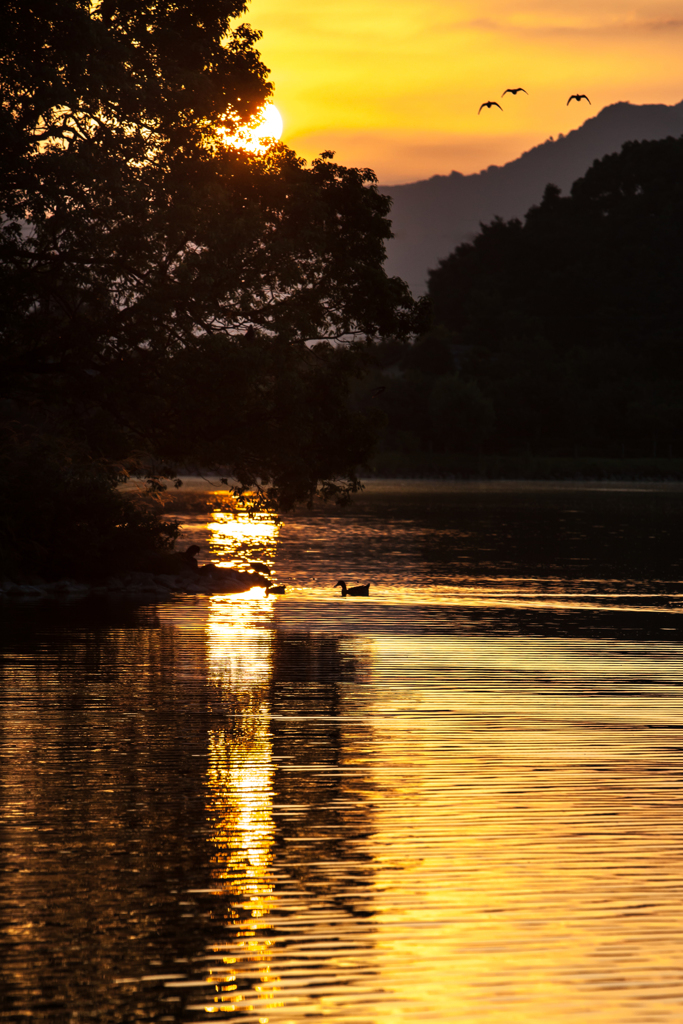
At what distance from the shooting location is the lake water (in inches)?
247

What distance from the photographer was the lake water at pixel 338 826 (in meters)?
6.27

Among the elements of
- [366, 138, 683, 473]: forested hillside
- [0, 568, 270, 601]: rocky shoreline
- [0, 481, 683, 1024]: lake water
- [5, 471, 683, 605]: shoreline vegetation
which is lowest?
[0, 481, 683, 1024]: lake water

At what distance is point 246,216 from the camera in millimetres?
30391

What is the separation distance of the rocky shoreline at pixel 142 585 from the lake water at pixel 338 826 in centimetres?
498

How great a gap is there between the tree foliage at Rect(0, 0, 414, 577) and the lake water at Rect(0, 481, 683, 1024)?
8912mm

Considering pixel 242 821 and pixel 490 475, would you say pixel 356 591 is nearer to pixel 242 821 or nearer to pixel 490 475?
pixel 242 821

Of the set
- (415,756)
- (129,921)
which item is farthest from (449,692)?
(129,921)

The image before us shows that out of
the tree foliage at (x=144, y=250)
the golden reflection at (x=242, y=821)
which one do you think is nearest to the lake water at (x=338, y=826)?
the golden reflection at (x=242, y=821)

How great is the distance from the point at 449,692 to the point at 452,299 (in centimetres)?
15347

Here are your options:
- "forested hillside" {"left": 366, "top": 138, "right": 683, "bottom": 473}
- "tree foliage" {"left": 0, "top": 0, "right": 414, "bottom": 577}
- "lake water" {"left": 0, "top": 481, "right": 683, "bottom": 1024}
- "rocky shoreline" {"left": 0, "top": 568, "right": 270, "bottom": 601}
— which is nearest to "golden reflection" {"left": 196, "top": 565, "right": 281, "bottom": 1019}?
"lake water" {"left": 0, "top": 481, "right": 683, "bottom": 1024}

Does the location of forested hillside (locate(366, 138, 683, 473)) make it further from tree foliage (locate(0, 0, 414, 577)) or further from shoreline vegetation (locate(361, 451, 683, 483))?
tree foliage (locate(0, 0, 414, 577))

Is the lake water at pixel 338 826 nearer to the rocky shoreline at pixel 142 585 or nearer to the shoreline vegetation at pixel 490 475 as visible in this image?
the rocky shoreline at pixel 142 585

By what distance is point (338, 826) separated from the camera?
353 inches

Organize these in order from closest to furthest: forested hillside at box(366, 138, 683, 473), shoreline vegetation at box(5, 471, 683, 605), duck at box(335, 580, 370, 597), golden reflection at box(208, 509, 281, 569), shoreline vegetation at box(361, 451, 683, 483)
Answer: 1. duck at box(335, 580, 370, 597)
2. golden reflection at box(208, 509, 281, 569)
3. shoreline vegetation at box(5, 471, 683, 605)
4. shoreline vegetation at box(361, 451, 683, 483)
5. forested hillside at box(366, 138, 683, 473)
